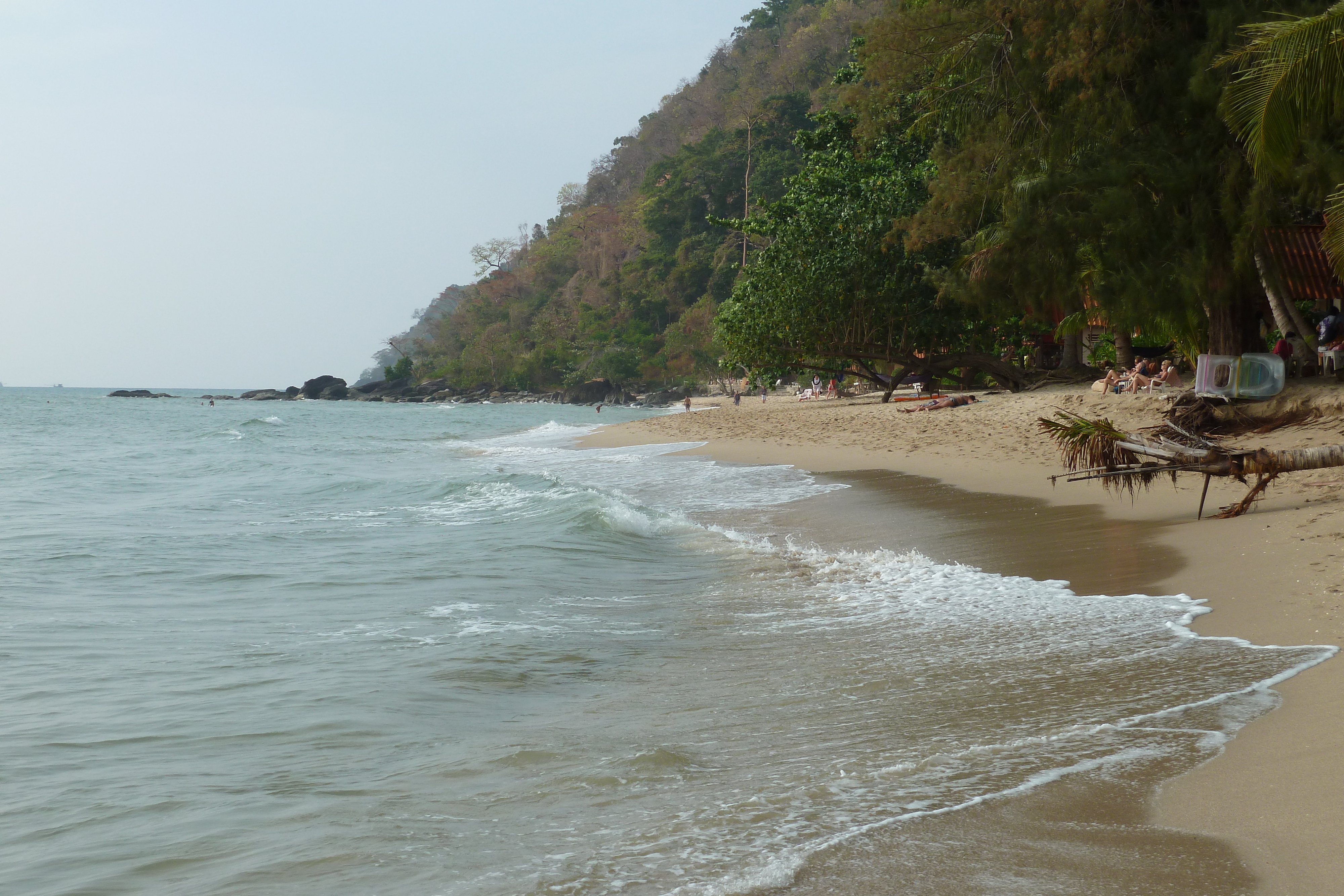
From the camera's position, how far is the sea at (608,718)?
304cm

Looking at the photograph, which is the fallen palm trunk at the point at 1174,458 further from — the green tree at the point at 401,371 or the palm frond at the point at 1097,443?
the green tree at the point at 401,371

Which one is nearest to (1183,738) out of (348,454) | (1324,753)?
(1324,753)

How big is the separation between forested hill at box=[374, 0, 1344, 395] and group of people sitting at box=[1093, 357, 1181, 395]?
58 cm

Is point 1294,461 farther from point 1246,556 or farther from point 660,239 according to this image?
point 660,239

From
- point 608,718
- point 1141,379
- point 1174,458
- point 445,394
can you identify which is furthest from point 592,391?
point 608,718

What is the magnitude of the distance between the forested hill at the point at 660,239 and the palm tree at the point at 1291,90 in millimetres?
44113

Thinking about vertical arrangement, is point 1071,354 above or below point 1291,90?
below

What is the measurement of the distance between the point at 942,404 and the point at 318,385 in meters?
90.5

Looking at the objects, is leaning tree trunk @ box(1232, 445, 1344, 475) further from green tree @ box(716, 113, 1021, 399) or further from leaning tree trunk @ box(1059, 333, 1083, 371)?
leaning tree trunk @ box(1059, 333, 1083, 371)

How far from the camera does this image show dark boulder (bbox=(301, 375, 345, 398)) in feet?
329

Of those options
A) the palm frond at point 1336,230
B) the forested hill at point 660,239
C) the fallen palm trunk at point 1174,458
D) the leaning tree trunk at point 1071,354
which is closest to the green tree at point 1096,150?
the palm frond at point 1336,230

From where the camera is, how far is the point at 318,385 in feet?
331

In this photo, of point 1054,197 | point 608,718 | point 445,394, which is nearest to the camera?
point 608,718

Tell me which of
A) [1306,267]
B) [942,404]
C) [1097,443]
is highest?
[1306,267]
